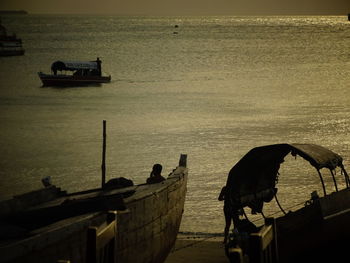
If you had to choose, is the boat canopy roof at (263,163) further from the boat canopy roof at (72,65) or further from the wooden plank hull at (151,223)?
the boat canopy roof at (72,65)

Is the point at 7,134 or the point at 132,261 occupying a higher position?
the point at 7,134

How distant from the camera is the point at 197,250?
1503cm

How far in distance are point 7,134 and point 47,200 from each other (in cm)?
2138

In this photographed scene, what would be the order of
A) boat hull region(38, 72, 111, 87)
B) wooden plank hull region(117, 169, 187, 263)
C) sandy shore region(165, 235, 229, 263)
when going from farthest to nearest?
boat hull region(38, 72, 111, 87)
sandy shore region(165, 235, 229, 263)
wooden plank hull region(117, 169, 187, 263)

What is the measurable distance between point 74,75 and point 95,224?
1637 inches

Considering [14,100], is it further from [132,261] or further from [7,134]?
[132,261]

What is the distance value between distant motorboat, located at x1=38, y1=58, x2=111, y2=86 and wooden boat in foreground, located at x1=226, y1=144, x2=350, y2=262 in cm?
3839

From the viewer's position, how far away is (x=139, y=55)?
10206cm

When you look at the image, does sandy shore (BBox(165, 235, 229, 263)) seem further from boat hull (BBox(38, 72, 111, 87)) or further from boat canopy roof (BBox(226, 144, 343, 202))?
boat hull (BBox(38, 72, 111, 87))

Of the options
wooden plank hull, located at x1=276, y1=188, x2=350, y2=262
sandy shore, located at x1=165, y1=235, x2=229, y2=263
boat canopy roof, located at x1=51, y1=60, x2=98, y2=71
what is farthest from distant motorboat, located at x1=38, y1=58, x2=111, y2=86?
wooden plank hull, located at x1=276, y1=188, x2=350, y2=262

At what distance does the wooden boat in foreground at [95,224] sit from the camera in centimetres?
854

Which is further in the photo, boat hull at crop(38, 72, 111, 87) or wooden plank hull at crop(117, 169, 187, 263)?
boat hull at crop(38, 72, 111, 87)

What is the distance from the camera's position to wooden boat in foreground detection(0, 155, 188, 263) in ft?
28.0

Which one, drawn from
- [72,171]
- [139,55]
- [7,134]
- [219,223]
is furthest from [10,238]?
[139,55]
